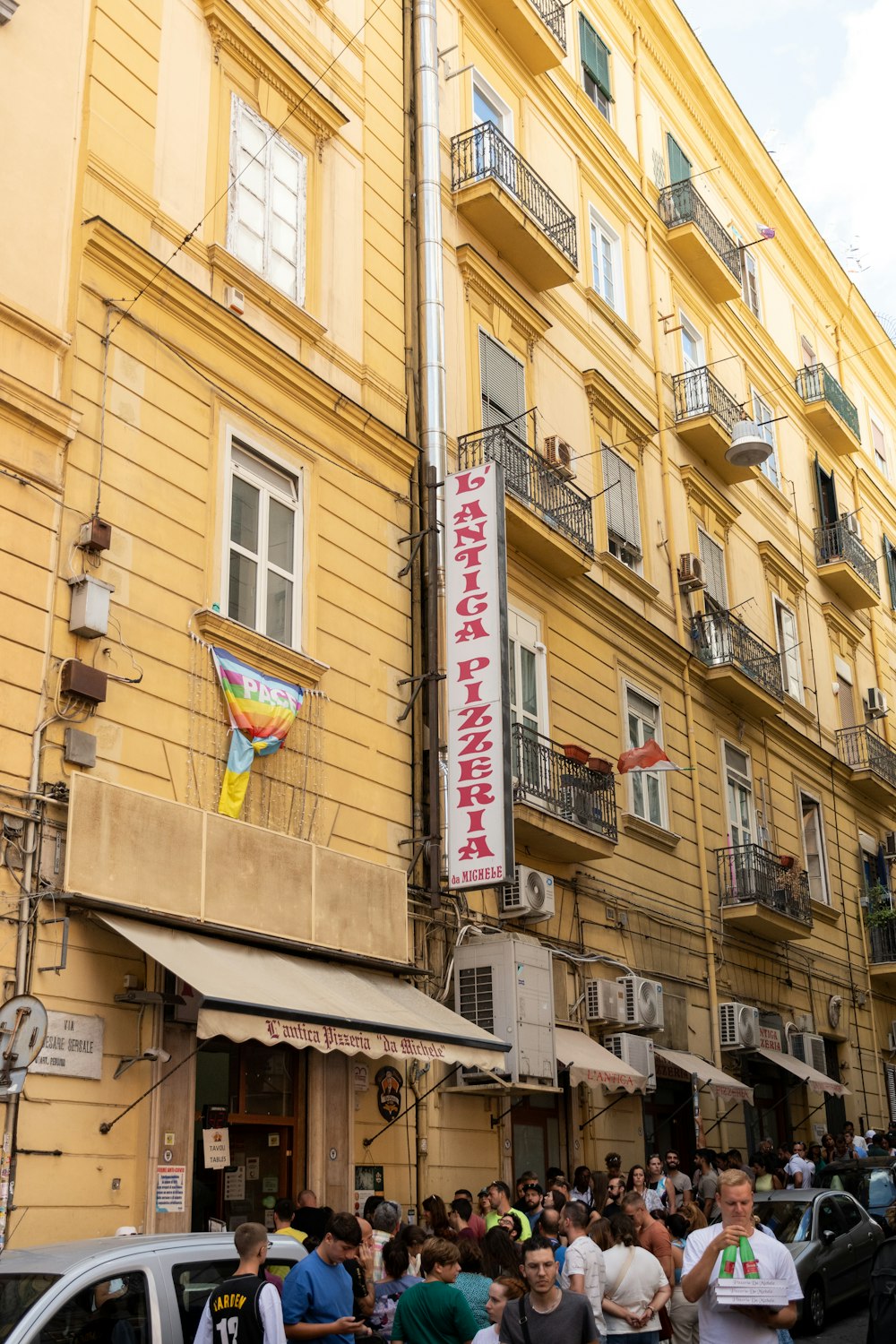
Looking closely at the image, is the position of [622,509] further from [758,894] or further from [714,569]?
[758,894]

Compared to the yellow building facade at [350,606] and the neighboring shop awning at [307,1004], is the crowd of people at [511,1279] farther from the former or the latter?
the yellow building facade at [350,606]

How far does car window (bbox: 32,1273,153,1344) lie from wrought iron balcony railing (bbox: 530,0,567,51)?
18.7m

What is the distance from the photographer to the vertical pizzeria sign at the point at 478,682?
13.7m

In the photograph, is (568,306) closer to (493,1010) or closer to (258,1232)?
(493,1010)

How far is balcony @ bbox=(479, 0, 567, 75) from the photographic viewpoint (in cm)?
1981

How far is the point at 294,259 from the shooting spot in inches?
576

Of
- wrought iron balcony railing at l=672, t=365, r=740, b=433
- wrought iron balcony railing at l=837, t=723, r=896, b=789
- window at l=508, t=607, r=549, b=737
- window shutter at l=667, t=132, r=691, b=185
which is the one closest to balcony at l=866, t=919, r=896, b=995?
wrought iron balcony railing at l=837, t=723, r=896, b=789

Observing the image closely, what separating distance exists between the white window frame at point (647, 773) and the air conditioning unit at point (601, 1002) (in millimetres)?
3009

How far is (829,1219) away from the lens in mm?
14742

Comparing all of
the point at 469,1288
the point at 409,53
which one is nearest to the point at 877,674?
the point at 409,53

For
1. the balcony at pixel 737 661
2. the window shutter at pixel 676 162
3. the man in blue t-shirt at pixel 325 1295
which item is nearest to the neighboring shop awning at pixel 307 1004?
the man in blue t-shirt at pixel 325 1295

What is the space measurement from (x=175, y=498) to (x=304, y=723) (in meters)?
2.37

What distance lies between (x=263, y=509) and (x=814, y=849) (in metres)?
16.9

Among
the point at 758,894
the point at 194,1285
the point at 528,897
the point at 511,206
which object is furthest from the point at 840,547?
the point at 194,1285
